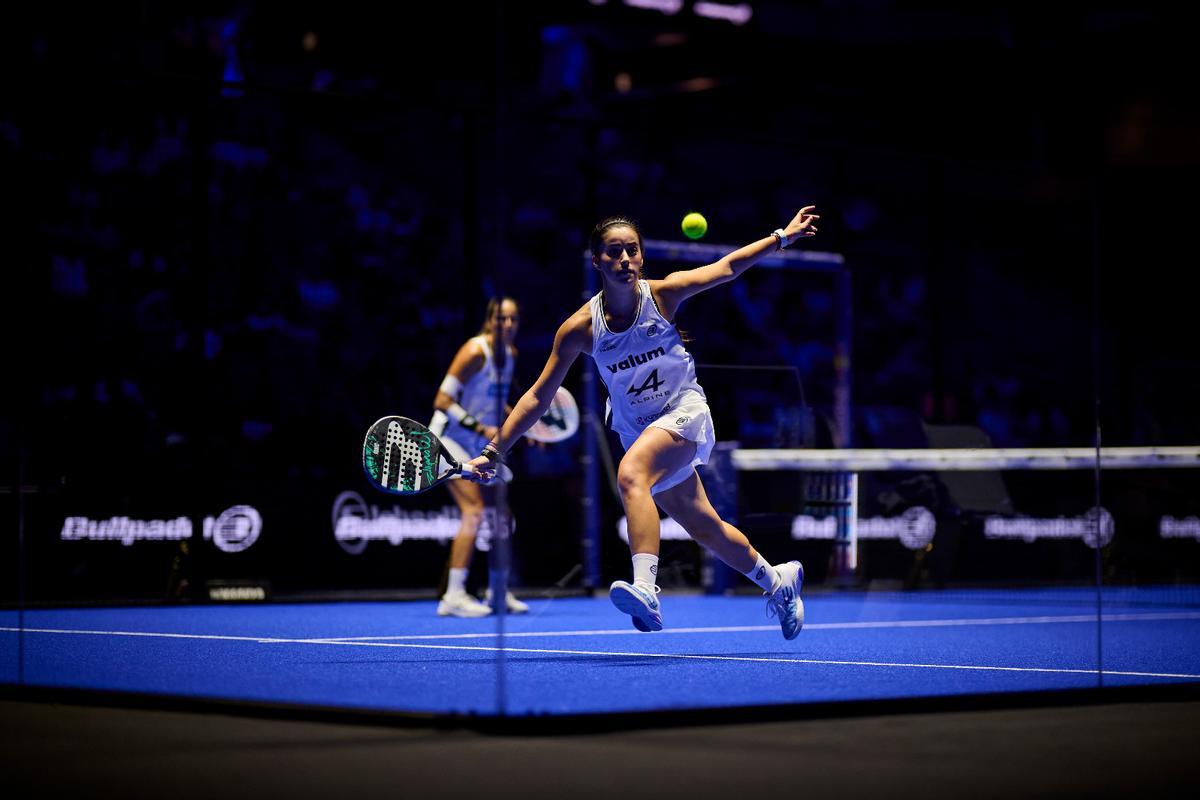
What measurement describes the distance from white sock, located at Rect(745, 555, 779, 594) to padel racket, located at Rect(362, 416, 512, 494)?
1343mm

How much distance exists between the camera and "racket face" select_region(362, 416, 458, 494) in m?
7.25

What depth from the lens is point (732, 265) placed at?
6.81 metres

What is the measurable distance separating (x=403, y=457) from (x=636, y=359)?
1.16 meters

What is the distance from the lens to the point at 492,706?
495cm

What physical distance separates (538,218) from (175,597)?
24.1ft

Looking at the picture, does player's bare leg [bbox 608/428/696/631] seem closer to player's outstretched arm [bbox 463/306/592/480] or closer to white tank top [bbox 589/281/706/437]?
white tank top [bbox 589/281/706/437]

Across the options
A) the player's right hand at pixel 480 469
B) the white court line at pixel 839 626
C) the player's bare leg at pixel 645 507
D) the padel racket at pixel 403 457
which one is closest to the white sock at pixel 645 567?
the player's bare leg at pixel 645 507

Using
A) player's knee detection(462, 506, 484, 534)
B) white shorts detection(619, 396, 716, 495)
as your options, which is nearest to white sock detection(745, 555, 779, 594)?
white shorts detection(619, 396, 716, 495)

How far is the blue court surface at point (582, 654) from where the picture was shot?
5.46m

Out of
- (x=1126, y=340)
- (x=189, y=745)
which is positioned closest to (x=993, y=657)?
(x=189, y=745)

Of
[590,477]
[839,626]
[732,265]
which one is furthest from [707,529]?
[590,477]

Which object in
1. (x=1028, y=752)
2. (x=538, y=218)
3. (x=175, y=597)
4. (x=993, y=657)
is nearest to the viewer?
(x=1028, y=752)

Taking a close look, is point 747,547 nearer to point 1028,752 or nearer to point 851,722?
point 851,722

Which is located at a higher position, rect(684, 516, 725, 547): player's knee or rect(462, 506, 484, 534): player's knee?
rect(684, 516, 725, 547): player's knee
